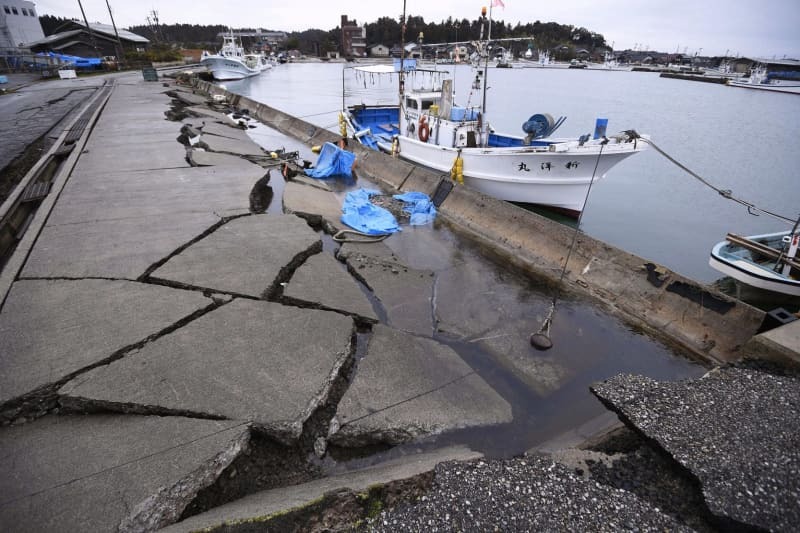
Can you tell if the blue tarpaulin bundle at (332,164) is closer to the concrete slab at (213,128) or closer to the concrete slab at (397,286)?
the concrete slab at (213,128)

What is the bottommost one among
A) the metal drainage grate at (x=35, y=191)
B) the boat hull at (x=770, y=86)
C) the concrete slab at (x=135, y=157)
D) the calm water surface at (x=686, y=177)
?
the calm water surface at (x=686, y=177)

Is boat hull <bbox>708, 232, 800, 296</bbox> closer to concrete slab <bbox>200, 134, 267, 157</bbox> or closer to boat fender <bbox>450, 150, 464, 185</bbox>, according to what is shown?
boat fender <bbox>450, 150, 464, 185</bbox>

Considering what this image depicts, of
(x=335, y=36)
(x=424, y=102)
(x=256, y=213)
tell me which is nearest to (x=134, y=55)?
(x=424, y=102)

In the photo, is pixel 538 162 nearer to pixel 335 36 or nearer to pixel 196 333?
pixel 196 333

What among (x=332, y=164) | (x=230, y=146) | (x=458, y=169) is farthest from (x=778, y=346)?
(x=230, y=146)

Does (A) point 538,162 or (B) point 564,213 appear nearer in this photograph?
(A) point 538,162

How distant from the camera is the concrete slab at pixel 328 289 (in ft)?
15.3

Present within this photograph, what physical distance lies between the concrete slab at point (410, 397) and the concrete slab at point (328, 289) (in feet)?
1.97

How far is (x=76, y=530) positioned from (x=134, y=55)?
→ 69262 millimetres

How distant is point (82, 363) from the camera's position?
10.8 feet

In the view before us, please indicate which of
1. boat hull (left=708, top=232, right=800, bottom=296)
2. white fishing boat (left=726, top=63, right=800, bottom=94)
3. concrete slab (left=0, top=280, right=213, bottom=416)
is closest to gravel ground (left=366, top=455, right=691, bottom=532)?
concrete slab (left=0, top=280, right=213, bottom=416)

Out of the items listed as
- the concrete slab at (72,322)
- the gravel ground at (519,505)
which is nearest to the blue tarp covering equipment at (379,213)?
the concrete slab at (72,322)

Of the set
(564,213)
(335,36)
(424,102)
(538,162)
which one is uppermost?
(335,36)

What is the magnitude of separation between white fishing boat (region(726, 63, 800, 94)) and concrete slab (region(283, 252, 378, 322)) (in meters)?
72.4
